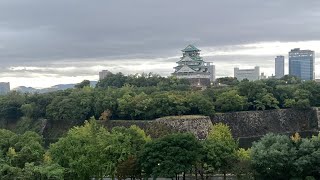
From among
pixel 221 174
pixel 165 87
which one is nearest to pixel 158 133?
pixel 221 174

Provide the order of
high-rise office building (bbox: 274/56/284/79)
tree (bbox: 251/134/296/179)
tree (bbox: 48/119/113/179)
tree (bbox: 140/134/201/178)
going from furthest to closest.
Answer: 1. high-rise office building (bbox: 274/56/284/79)
2. tree (bbox: 140/134/201/178)
3. tree (bbox: 251/134/296/179)
4. tree (bbox: 48/119/113/179)

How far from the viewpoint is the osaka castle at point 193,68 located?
67.8 m

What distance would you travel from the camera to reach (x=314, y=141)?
2083cm

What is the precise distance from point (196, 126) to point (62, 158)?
2169 centimetres

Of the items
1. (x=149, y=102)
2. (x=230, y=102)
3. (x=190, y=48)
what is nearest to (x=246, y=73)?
(x=190, y=48)

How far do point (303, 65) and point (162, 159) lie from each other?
99.7m

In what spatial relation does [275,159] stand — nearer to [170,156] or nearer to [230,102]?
[170,156]

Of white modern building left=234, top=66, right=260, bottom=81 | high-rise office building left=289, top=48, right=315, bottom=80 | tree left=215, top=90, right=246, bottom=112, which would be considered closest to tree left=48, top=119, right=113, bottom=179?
tree left=215, top=90, right=246, bottom=112

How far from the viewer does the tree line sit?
65.0 ft

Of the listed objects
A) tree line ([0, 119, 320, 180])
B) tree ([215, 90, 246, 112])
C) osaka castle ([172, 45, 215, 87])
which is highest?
osaka castle ([172, 45, 215, 87])

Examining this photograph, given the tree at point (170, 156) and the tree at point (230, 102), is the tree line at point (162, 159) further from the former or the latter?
the tree at point (230, 102)

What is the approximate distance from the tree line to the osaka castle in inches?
1798

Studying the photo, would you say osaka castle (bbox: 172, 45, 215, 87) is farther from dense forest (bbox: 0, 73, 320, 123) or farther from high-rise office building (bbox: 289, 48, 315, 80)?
high-rise office building (bbox: 289, 48, 315, 80)

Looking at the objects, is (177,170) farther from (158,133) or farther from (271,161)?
(158,133)
